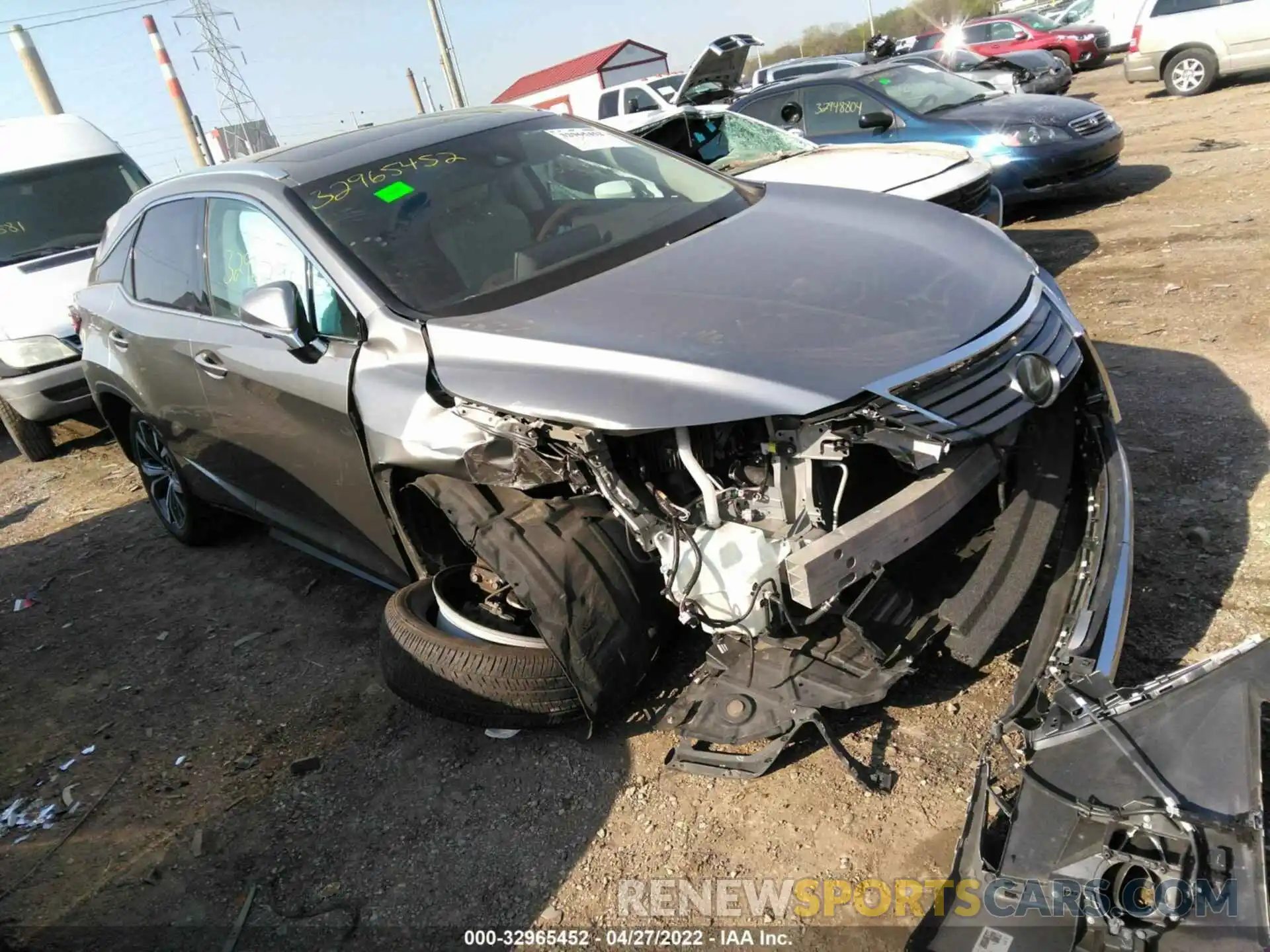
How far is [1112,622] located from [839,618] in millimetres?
692

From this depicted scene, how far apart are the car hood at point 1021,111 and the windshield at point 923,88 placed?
18 cm

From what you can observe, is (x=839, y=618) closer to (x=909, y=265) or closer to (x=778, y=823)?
(x=778, y=823)

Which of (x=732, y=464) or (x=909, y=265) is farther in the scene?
(x=909, y=265)

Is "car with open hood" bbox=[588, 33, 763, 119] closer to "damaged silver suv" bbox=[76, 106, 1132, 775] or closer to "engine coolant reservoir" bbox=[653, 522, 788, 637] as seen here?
"damaged silver suv" bbox=[76, 106, 1132, 775]

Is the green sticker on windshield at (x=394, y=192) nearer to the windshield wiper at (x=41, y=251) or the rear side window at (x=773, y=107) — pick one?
the windshield wiper at (x=41, y=251)

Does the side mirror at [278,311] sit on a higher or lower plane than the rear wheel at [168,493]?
higher

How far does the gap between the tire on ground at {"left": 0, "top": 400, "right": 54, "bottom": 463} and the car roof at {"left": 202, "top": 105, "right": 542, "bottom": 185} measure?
4.13m

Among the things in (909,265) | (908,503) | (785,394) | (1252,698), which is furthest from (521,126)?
(1252,698)

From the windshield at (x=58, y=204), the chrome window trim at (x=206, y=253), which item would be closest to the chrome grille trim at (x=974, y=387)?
the chrome window trim at (x=206, y=253)

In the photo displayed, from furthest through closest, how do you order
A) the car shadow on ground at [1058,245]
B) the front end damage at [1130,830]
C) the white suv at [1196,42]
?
the white suv at [1196,42], the car shadow on ground at [1058,245], the front end damage at [1130,830]

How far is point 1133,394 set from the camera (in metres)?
4.30

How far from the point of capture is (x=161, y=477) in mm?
4930

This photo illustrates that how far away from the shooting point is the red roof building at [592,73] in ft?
121

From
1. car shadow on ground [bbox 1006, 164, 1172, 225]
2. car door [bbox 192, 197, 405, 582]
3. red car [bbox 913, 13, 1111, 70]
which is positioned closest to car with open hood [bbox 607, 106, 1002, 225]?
car shadow on ground [bbox 1006, 164, 1172, 225]
